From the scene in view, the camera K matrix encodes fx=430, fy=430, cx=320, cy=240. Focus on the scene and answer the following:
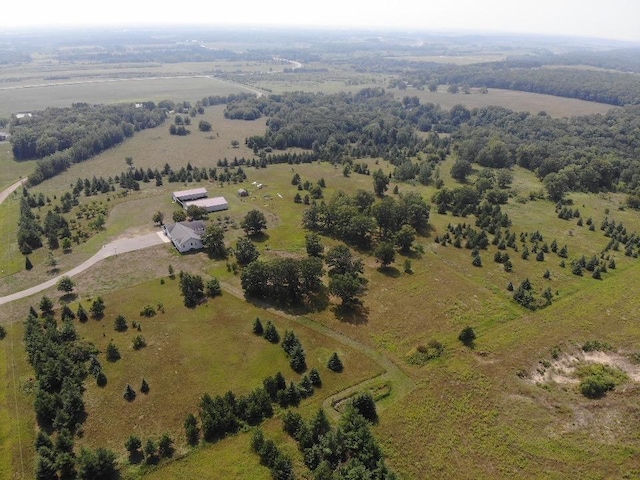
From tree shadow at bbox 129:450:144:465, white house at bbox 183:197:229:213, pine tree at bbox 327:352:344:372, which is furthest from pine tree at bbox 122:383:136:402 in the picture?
white house at bbox 183:197:229:213

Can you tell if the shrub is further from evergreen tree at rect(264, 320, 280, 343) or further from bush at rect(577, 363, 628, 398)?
bush at rect(577, 363, 628, 398)

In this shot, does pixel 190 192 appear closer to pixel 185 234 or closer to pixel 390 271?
pixel 185 234

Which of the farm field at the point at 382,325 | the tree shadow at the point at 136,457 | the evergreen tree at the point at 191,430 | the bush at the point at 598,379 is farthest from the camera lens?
the bush at the point at 598,379

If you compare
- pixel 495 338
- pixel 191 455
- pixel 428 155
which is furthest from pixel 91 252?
pixel 428 155

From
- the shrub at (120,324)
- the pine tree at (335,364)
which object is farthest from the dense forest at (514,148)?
the shrub at (120,324)

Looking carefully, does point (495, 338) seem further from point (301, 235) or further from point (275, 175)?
point (275, 175)

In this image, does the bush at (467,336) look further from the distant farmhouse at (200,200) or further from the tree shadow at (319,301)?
the distant farmhouse at (200,200)
